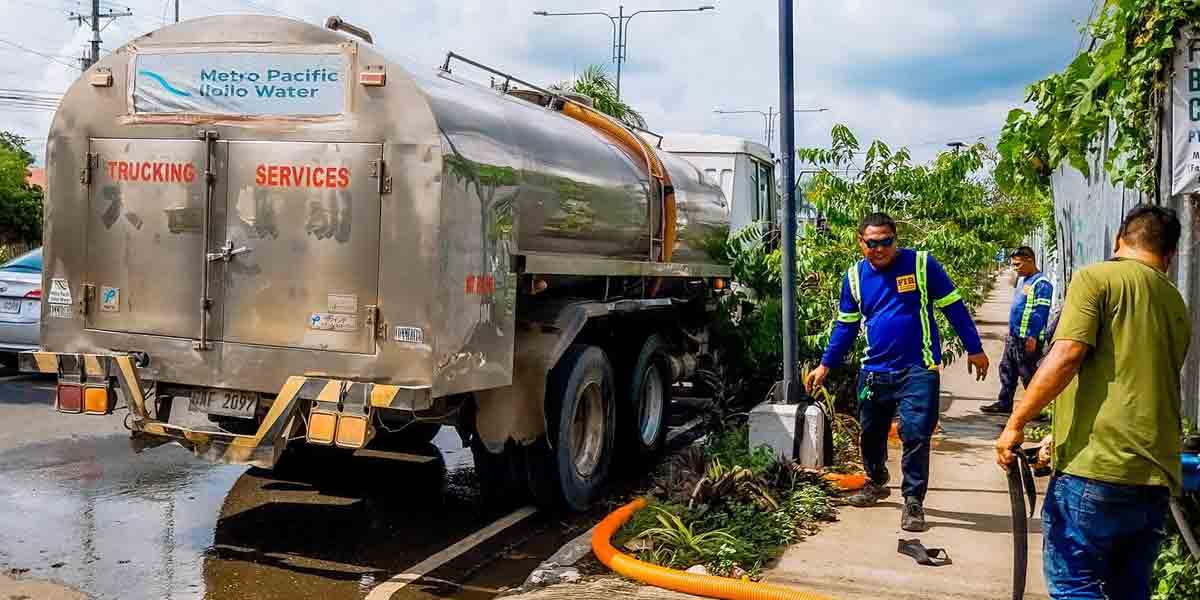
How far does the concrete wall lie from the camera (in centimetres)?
555

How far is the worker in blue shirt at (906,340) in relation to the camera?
20.8 ft

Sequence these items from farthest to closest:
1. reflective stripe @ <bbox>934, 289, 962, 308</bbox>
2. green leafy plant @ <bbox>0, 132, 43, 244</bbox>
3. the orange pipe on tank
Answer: green leafy plant @ <bbox>0, 132, 43, 244</bbox> < the orange pipe on tank < reflective stripe @ <bbox>934, 289, 962, 308</bbox>

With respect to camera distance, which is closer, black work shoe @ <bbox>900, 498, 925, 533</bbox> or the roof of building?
black work shoe @ <bbox>900, 498, 925, 533</bbox>

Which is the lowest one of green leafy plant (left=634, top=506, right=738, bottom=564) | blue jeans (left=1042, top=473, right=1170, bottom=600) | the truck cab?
green leafy plant (left=634, top=506, right=738, bottom=564)

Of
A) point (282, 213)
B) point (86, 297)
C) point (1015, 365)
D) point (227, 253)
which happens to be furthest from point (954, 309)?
point (86, 297)

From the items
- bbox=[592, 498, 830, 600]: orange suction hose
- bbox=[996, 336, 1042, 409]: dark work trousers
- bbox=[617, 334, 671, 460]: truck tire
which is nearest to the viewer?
bbox=[592, 498, 830, 600]: orange suction hose

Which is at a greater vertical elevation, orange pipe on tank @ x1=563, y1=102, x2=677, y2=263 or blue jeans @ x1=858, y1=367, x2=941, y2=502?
orange pipe on tank @ x1=563, y1=102, x2=677, y2=263

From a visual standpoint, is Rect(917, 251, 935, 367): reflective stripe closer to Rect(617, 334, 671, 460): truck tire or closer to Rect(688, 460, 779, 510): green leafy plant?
Rect(688, 460, 779, 510): green leafy plant

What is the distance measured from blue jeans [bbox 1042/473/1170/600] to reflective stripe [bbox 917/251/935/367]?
2.59 metres

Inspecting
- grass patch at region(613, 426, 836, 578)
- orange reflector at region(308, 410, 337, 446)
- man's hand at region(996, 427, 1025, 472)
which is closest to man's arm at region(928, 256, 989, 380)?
grass patch at region(613, 426, 836, 578)

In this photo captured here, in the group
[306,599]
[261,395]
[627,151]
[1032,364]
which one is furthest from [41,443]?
[1032,364]

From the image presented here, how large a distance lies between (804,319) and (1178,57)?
4.49 m

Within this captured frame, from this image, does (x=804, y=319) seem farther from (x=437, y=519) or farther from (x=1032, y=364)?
(x=437, y=519)

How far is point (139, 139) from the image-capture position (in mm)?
5953
